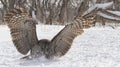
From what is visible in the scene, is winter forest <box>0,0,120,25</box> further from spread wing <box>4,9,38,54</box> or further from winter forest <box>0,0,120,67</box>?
spread wing <box>4,9,38,54</box>

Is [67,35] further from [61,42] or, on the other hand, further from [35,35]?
[35,35]

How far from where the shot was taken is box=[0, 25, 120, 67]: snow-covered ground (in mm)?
4141

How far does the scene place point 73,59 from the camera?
173 inches

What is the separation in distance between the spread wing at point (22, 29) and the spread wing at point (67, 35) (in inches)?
8.1

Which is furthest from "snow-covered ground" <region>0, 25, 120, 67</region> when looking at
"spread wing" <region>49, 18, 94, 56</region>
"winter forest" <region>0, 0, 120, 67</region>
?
"spread wing" <region>49, 18, 94, 56</region>

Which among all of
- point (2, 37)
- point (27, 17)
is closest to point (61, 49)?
point (27, 17)

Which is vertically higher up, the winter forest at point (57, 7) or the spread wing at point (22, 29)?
the spread wing at point (22, 29)

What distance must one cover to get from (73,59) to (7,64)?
0.68 metres

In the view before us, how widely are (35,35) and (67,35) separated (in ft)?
1.03

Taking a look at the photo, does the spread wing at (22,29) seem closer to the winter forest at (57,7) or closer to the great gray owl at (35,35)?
the great gray owl at (35,35)

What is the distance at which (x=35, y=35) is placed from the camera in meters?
4.23

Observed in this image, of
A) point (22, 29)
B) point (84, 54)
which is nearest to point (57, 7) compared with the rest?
point (84, 54)

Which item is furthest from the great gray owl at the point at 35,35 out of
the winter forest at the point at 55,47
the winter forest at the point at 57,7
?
the winter forest at the point at 57,7

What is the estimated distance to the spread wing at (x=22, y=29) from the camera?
4176 millimetres
